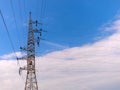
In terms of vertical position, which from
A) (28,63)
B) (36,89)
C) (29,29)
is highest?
(29,29)

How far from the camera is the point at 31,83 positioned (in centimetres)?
8719

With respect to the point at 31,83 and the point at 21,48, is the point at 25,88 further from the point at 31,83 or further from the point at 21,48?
the point at 21,48

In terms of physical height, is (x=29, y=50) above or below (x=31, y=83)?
above

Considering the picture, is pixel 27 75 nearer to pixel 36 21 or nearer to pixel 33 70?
pixel 33 70

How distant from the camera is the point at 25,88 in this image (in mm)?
87625

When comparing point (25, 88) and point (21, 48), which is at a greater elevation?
point (21, 48)

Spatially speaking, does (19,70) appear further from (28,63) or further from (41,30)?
(41,30)

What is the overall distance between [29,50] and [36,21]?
5619 mm

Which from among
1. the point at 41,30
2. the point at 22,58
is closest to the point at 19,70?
the point at 22,58

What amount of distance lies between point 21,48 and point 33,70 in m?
5.13

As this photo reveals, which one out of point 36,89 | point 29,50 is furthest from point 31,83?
point 29,50

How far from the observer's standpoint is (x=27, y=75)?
8869 centimetres

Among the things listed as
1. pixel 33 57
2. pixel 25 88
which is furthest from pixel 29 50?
pixel 25 88

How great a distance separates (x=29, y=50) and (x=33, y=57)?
155cm
